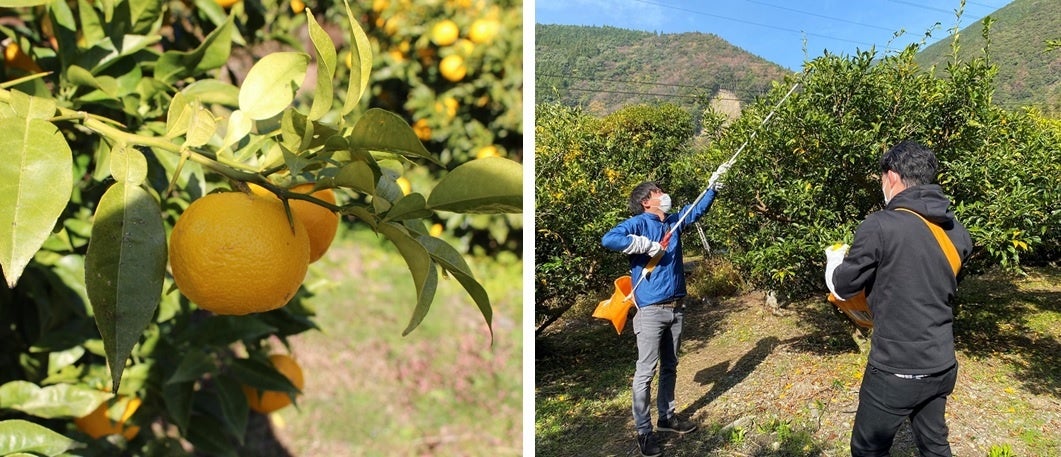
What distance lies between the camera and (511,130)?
2188 mm

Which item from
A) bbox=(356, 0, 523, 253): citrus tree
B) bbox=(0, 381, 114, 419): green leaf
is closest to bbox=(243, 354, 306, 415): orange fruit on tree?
bbox=(0, 381, 114, 419): green leaf

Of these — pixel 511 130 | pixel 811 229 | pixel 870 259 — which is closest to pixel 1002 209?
pixel 811 229

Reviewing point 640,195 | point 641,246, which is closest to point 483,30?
point 640,195

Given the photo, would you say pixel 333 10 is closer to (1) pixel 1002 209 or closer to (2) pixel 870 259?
(2) pixel 870 259

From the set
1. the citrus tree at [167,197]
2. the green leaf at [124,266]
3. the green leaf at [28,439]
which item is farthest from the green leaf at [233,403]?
the green leaf at [124,266]

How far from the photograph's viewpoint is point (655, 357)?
1514 mm

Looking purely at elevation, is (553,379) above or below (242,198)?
below

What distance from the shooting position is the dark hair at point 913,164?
3.80 feet

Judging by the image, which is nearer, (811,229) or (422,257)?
(422,257)

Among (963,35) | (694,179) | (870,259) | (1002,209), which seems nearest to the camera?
(870,259)

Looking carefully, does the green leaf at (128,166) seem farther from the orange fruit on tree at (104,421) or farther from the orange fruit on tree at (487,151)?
the orange fruit on tree at (487,151)

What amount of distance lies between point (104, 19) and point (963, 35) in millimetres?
1584

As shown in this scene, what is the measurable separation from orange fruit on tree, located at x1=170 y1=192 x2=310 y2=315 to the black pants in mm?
1079

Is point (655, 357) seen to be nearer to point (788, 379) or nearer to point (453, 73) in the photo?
point (788, 379)
